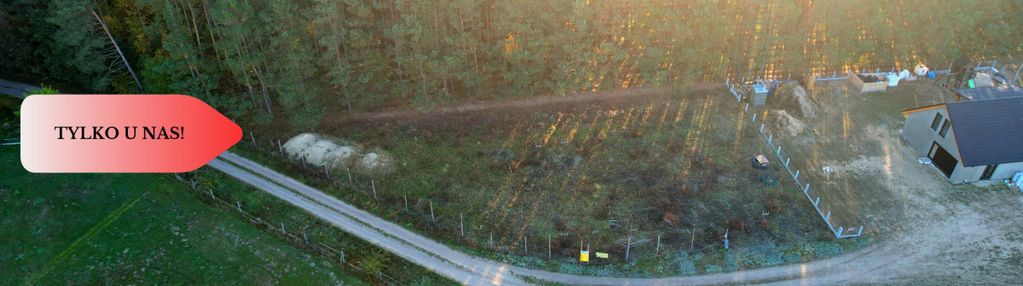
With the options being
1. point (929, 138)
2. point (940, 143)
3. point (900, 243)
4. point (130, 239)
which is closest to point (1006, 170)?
point (940, 143)

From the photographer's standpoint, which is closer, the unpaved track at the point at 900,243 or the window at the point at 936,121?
the unpaved track at the point at 900,243

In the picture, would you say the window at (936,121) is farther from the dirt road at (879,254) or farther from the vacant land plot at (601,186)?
the vacant land plot at (601,186)

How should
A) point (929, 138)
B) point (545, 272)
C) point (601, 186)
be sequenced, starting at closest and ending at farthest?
point (545, 272)
point (601, 186)
point (929, 138)

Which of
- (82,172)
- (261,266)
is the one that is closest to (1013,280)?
(261,266)

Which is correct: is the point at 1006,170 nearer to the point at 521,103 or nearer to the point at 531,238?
the point at 531,238

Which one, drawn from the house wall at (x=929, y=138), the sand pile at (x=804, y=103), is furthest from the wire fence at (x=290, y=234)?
the house wall at (x=929, y=138)

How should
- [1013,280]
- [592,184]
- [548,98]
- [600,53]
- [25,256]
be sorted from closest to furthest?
[1013,280], [25,256], [592,184], [600,53], [548,98]

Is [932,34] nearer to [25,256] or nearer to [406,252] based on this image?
[406,252]
